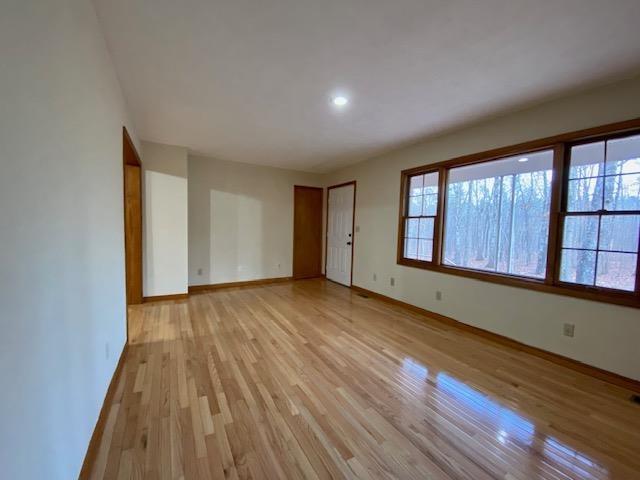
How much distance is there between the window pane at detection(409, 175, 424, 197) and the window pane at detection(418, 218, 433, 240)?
0.43 metres

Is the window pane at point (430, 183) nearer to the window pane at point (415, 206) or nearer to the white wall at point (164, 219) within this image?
the window pane at point (415, 206)

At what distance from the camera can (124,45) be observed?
1.80 meters

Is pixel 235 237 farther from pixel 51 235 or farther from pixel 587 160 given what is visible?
pixel 587 160

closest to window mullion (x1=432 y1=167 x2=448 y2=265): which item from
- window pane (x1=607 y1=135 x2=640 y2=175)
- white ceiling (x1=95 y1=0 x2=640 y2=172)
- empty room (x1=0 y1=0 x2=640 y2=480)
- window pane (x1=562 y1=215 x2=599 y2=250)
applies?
empty room (x1=0 y1=0 x2=640 y2=480)

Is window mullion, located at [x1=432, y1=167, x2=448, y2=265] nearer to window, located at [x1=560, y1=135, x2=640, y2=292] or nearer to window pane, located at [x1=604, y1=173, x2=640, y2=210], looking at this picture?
window, located at [x1=560, y1=135, x2=640, y2=292]

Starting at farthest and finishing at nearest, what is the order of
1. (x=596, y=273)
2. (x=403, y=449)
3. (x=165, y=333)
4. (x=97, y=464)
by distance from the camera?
1. (x=165, y=333)
2. (x=596, y=273)
3. (x=403, y=449)
4. (x=97, y=464)

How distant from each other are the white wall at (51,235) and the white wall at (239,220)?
2.96 meters

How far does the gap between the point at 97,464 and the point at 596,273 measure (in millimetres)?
3734

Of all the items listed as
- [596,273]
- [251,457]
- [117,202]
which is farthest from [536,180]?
[117,202]

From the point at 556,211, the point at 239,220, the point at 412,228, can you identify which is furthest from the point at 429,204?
the point at 239,220

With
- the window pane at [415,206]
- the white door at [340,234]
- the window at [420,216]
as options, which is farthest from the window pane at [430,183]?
the white door at [340,234]

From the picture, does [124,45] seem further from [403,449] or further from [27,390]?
[403,449]

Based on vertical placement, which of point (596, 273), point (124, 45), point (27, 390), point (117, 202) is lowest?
point (27, 390)

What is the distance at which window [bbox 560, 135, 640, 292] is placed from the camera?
2.14 metres
